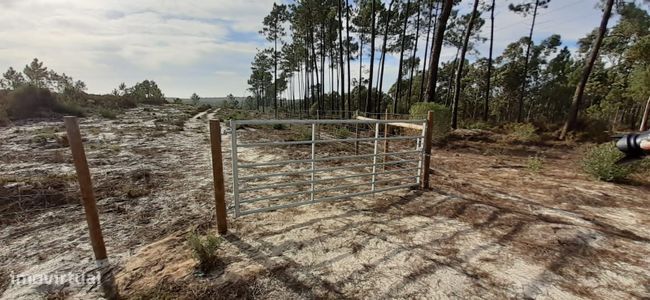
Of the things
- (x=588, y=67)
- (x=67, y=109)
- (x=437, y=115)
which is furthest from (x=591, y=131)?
(x=67, y=109)

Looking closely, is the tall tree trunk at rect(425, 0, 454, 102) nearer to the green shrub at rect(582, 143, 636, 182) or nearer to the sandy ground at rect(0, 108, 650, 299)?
A: the green shrub at rect(582, 143, 636, 182)

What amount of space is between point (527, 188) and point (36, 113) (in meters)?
22.9

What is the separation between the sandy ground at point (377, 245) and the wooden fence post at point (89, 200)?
0.10m

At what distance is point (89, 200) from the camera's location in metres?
2.14

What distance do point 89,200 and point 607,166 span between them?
8113 mm

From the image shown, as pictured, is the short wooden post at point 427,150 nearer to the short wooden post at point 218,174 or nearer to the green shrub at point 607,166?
the short wooden post at point 218,174

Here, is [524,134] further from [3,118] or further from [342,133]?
[3,118]

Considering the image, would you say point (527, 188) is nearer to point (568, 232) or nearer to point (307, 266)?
point (568, 232)

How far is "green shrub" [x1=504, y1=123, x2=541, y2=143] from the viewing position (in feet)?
34.8

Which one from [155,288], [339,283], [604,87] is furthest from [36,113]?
[604,87]

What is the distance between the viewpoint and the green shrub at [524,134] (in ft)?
34.8

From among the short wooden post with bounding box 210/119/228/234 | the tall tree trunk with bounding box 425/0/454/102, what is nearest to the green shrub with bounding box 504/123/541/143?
the tall tree trunk with bounding box 425/0/454/102

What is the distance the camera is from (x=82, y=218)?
136 inches

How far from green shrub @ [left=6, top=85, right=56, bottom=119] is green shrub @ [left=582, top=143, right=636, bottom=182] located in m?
23.5
